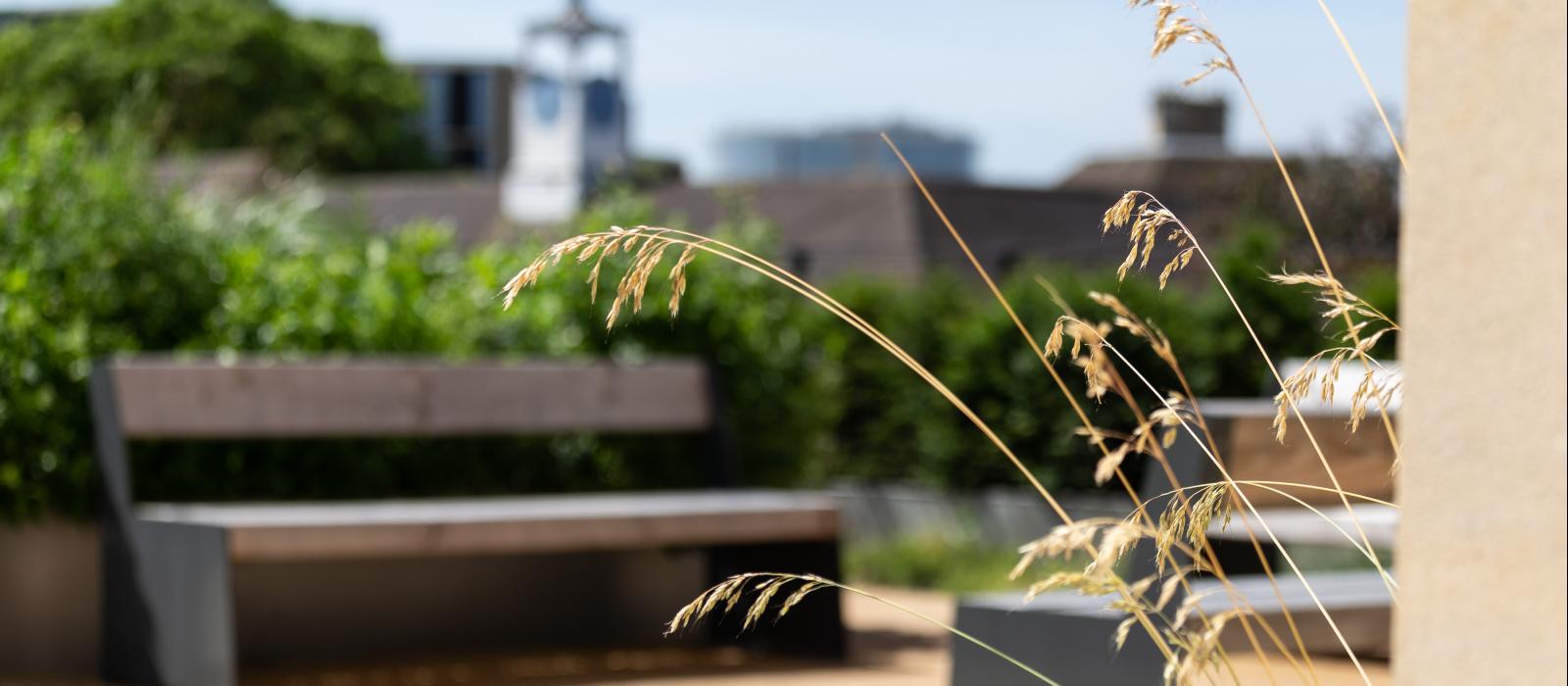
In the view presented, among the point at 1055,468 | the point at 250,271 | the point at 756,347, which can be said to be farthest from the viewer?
the point at 1055,468

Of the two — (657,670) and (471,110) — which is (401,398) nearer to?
(657,670)

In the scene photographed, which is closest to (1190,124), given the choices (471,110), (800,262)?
(800,262)

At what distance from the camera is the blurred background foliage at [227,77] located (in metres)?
35.5

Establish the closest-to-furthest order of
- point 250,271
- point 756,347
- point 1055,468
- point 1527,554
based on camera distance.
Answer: point 1527,554 → point 250,271 → point 756,347 → point 1055,468

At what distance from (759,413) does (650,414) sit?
1.67 feet

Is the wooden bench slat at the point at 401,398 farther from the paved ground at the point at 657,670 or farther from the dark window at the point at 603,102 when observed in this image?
the dark window at the point at 603,102

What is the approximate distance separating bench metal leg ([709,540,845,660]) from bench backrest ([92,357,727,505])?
0.31 metres

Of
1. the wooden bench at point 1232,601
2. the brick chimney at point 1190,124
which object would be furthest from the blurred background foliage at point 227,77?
the wooden bench at point 1232,601

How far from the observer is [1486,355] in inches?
37.0

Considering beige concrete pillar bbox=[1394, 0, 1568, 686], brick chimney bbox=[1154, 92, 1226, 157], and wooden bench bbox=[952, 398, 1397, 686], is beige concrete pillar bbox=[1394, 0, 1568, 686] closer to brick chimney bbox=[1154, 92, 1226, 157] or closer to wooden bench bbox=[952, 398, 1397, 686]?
wooden bench bbox=[952, 398, 1397, 686]

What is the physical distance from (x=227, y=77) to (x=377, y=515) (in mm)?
33007

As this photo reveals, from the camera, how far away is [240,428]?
4832mm

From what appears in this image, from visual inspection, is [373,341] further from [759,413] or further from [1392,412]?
[1392,412]

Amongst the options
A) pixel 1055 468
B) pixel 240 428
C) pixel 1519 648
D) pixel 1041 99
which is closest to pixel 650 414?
pixel 240 428
